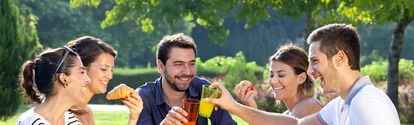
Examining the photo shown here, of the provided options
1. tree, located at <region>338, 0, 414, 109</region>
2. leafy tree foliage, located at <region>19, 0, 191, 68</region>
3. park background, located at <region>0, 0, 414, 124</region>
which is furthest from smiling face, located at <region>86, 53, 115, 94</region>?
leafy tree foliage, located at <region>19, 0, 191, 68</region>

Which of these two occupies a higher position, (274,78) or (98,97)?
(274,78)

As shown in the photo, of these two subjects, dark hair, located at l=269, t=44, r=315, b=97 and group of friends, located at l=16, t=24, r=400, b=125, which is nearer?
group of friends, located at l=16, t=24, r=400, b=125

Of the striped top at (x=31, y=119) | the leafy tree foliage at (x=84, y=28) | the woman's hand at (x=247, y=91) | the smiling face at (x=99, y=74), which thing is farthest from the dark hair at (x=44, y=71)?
the leafy tree foliage at (x=84, y=28)

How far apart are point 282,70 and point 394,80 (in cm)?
1385

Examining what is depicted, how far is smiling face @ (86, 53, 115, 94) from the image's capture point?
4.83 meters

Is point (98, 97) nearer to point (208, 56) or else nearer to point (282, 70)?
point (282, 70)

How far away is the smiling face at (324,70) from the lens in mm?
4020

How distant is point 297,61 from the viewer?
547cm

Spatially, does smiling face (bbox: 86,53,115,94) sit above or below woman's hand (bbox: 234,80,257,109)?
above

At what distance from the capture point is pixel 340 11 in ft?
55.2

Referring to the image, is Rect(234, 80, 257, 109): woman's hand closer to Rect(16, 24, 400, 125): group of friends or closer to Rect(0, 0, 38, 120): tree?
Rect(16, 24, 400, 125): group of friends

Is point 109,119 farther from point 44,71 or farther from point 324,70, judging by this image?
point 324,70

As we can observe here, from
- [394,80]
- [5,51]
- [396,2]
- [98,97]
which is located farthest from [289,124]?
[98,97]

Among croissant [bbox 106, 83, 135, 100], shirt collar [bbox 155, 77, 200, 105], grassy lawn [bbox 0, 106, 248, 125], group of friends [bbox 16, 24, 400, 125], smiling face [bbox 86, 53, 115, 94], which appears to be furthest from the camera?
grassy lawn [bbox 0, 106, 248, 125]
